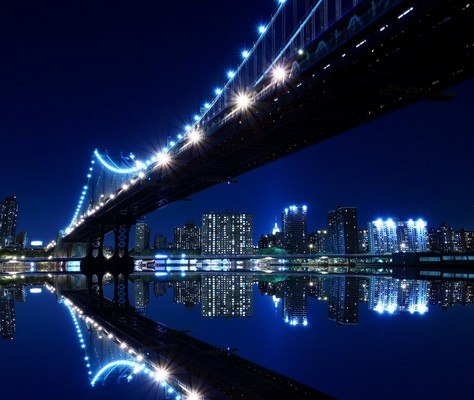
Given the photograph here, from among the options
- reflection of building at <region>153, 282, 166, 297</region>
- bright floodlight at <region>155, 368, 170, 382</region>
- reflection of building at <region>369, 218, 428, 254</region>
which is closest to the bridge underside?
reflection of building at <region>153, 282, 166, 297</region>

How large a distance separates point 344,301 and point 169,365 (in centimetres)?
865

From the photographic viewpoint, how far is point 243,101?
23.9 m

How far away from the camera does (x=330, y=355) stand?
6402mm

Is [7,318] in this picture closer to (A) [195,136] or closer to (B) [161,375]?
(B) [161,375]

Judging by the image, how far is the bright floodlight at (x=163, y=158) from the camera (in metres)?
36.1

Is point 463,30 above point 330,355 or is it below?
above

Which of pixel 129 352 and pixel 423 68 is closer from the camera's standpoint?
pixel 129 352

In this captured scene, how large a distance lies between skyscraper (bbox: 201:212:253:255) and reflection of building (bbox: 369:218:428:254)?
35128 millimetres

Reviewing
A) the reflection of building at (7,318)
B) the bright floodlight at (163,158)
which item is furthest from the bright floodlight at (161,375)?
the bright floodlight at (163,158)

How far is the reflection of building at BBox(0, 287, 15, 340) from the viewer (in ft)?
29.0

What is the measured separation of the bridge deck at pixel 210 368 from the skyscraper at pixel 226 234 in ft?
398

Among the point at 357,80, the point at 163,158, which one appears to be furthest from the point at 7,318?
the point at 163,158

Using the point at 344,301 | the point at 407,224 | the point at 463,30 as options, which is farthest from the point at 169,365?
the point at 407,224

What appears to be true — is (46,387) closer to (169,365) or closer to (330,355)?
(169,365)
